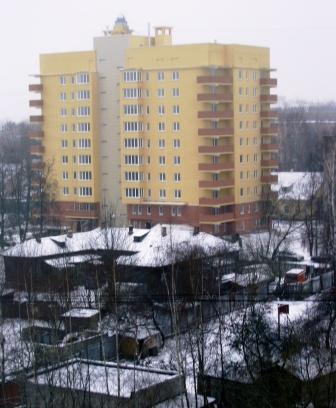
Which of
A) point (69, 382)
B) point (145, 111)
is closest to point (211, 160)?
point (145, 111)

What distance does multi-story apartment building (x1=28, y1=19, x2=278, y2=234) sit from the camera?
77.6ft

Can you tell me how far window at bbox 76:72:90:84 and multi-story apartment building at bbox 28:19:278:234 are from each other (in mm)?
64


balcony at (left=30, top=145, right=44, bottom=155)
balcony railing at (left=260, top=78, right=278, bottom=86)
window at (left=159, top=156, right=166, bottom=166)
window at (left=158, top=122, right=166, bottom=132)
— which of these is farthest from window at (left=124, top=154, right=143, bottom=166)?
balcony railing at (left=260, top=78, right=278, bottom=86)

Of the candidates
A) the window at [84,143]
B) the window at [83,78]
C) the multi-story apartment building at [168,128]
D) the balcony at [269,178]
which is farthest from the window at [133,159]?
the balcony at [269,178]

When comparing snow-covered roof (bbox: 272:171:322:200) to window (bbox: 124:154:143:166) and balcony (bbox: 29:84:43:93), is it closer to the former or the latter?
window (bbox: 124:154:143:166)

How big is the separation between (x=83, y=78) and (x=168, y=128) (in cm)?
314

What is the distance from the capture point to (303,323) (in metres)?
10.8

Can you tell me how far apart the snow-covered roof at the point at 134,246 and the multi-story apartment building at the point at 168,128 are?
6.41m

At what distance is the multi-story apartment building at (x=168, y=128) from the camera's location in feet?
77.6

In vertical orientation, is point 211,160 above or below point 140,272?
above

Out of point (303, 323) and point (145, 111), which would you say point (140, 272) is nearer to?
point (303, 323)

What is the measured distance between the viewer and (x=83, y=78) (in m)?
25.3

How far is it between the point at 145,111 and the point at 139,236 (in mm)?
8571

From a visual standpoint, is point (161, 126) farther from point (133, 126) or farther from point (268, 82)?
point (268, 82)
